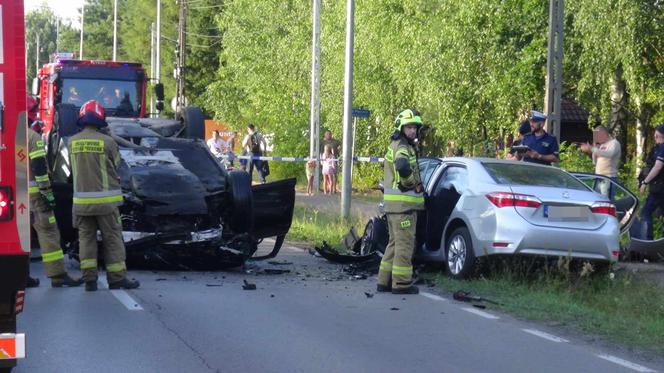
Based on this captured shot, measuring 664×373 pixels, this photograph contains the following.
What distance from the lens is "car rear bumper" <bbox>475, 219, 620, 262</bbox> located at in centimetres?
1165

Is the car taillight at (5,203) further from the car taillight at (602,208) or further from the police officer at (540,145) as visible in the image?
the police officer at (540,145)

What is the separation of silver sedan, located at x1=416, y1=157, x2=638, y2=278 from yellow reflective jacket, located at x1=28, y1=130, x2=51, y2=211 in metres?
4.44

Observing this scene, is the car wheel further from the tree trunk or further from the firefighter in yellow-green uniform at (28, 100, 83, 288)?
the tree trunk

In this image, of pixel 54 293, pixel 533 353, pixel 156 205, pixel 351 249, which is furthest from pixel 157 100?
pixel 533 353

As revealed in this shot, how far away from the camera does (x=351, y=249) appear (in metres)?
15.6

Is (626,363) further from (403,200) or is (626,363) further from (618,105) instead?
(618,105)

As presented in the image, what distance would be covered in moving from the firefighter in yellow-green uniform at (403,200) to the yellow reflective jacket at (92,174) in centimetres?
289

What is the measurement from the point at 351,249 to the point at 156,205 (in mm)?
3709

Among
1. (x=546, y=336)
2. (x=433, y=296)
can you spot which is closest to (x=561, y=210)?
(x=433, y=296)

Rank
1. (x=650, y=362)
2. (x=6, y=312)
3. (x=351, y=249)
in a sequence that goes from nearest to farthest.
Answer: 1. (x=6, y=312)
2. (x=650, y=362)
3. (x=351, y=249)

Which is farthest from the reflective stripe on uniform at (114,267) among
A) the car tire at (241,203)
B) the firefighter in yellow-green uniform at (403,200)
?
the firefighter in yellow-green uniform at (403,200)

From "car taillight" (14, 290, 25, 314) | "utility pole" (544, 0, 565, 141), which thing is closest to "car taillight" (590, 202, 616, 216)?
"car taillight" (14, 290, 25, 314)

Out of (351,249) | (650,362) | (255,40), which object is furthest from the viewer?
(255,40)

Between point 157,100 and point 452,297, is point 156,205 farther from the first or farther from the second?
point 157,100
